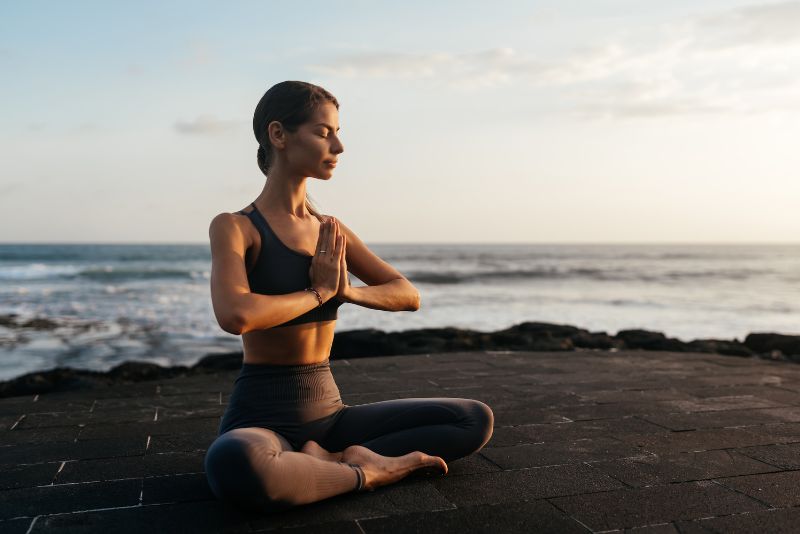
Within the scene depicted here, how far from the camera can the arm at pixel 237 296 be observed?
2.54 metres

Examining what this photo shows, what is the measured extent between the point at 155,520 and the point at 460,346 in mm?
5242

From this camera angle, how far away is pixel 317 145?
2.84 m

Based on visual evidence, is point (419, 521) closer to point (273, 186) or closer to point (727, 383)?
point (273, 186)

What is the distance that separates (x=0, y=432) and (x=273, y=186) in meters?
2.16

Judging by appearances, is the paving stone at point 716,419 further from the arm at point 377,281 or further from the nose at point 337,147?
the nose at point 337,147

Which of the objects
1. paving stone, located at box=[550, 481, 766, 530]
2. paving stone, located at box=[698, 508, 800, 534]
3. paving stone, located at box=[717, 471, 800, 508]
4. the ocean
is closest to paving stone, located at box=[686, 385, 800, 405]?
paving stone, located at box=[717, 471, 800, 508]

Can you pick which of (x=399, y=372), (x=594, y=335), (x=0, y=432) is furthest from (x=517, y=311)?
(x=0, y=432)

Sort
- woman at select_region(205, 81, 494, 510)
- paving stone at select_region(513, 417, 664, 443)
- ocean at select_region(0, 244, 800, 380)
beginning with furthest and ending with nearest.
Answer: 1. ocean at select_region(0, 244, 800, 380)
2. paving stone at select_region(513, 417, 664, 443)
3. woman at select_region(205, 81, 494, 510)

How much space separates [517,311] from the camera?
1575cm

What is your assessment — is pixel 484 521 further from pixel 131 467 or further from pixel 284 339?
pixel 131 467

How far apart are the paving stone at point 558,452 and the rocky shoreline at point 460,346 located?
336 centimetres

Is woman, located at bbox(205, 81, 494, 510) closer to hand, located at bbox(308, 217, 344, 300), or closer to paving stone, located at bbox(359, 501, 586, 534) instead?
hand, located at bbox(308, 217, 344, 300)

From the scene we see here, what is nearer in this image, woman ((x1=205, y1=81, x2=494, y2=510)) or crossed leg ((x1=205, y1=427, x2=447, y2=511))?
crossed leg ((x1=205, y1=427, x2=447, y2=511))

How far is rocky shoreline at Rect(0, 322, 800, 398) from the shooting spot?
6.40m
